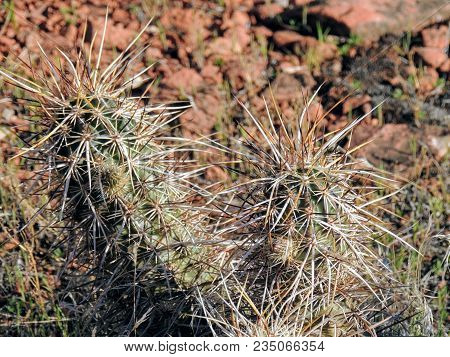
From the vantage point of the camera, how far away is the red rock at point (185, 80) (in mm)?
4414

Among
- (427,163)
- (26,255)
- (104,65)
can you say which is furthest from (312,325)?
(104,65)

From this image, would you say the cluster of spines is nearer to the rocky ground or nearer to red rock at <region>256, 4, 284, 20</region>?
the rocky ground

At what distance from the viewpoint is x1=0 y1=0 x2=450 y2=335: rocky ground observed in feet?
13.2

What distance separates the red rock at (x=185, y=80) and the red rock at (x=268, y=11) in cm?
67

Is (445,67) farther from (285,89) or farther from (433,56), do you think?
(285,89)

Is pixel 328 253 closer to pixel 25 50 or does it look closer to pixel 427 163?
pixel 427 163

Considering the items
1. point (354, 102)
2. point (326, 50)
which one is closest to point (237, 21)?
point (326, 50)

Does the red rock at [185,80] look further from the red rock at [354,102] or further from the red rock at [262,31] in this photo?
the red rock at [354,102]

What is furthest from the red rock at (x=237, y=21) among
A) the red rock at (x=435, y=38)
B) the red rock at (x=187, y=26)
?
the red rock at (x=435, y=38)

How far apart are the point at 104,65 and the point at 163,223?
91.6 inches

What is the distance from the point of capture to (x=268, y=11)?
4.91 m

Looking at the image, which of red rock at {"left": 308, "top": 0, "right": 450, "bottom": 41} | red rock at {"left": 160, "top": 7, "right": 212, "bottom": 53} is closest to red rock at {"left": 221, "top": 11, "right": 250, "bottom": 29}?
red rock at {"left": 160, "top": 7, "right": 212, "bottom": 53}

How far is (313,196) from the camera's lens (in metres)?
2.07

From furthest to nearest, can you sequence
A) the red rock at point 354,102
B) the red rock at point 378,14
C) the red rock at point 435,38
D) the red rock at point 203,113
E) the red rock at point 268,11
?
the red rock at point 268,11 → the red rock at point 378,14 → the red rock at point 435,38 → the red rock at point 354,102 → the red rock at point 203,113
